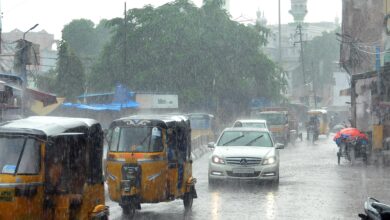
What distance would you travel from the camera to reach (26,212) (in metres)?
7.35

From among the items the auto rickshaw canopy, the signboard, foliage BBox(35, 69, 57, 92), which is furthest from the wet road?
foliage BBox(35, 69, 57, 92)

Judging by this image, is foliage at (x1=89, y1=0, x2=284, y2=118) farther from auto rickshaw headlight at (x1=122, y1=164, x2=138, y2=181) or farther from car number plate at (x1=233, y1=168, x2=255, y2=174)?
auto rickshaw headlight at (x1=122, y1=164, x2=138, y2=181)

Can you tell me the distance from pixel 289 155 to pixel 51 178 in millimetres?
26947

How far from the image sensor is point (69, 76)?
186 ft

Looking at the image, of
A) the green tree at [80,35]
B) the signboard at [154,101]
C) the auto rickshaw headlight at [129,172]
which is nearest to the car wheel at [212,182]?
the auto rickshaw headlight at [129,172]

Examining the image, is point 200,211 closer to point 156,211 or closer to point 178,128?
point 156,211

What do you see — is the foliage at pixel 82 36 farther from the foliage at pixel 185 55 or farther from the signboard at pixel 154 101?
the signboard at pixel 154 101

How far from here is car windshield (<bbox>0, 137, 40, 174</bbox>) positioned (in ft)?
24.7

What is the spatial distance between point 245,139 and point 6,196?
43.9 feet

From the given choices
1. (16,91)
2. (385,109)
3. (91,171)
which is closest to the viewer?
(91,171)

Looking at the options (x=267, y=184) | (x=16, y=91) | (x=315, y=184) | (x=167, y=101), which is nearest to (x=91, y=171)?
(x=267, y=184)

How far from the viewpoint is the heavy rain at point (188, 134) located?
26.8 feet

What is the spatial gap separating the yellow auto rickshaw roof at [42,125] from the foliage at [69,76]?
47033 millimetres

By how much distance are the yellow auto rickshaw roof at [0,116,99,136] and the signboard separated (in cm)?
4006
